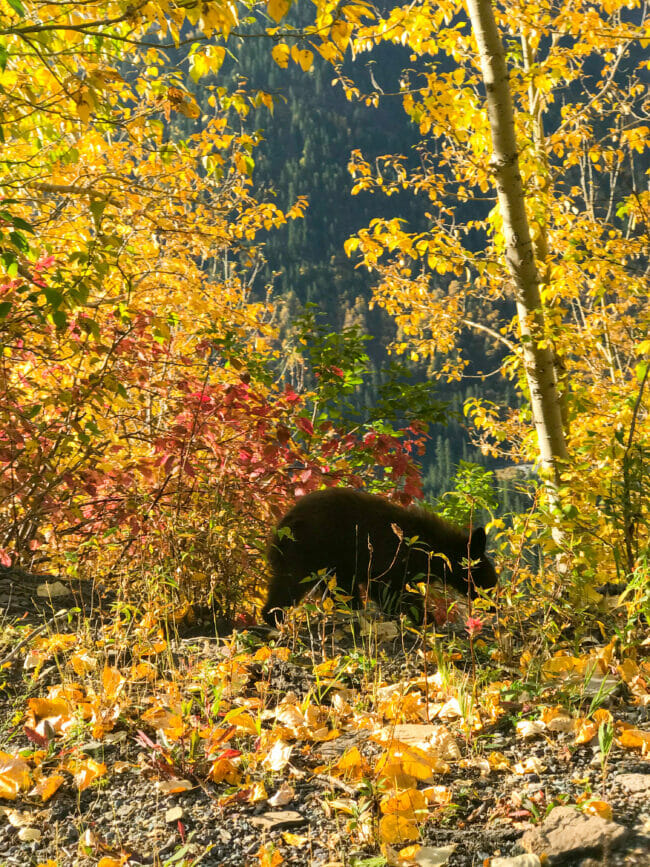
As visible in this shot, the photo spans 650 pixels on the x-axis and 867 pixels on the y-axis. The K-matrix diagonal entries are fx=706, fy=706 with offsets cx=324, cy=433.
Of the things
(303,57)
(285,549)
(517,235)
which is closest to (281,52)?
(303,57)

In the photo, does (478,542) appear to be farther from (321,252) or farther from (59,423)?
(321,252)

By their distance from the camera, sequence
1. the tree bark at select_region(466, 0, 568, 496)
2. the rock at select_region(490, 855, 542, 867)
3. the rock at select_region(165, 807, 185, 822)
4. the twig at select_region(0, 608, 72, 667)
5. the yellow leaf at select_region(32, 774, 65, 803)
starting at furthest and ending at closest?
1. the tree bark at select_region(466, 0, 568, 496)
2. the twig at select_region(0, 608, 72, 667)
3. the yellow leaf at select_region(32, 774, 65, 803)
4. the rock at select_region(165, 807, 185, 822)
5. the rock at select_region(490, 855, 542, 867)

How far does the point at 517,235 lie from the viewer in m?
5.13

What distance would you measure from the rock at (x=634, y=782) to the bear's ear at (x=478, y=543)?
230 cm

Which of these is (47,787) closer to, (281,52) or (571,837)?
(571,837)

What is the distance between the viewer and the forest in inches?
78.3

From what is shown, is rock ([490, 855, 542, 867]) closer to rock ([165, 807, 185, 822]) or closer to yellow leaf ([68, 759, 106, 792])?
rock ([165, 807, 185, 822])


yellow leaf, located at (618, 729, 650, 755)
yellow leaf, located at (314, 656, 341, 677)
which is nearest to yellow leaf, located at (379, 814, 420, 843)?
yellow leaf, located at (618, 729, 650, 755)

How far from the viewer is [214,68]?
2.91 m

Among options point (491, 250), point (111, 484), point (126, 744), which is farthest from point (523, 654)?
point (491, 250)

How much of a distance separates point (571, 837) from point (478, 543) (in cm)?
268

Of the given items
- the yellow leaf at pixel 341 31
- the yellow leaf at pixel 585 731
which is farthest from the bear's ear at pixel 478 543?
the yellow leaf at pixel 341 31

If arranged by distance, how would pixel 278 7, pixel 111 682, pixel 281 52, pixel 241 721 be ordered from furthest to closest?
pixel 281 52
pixel 111 682
pixel 278 7
pixel 241 721

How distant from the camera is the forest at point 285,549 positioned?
1989 millimetres
